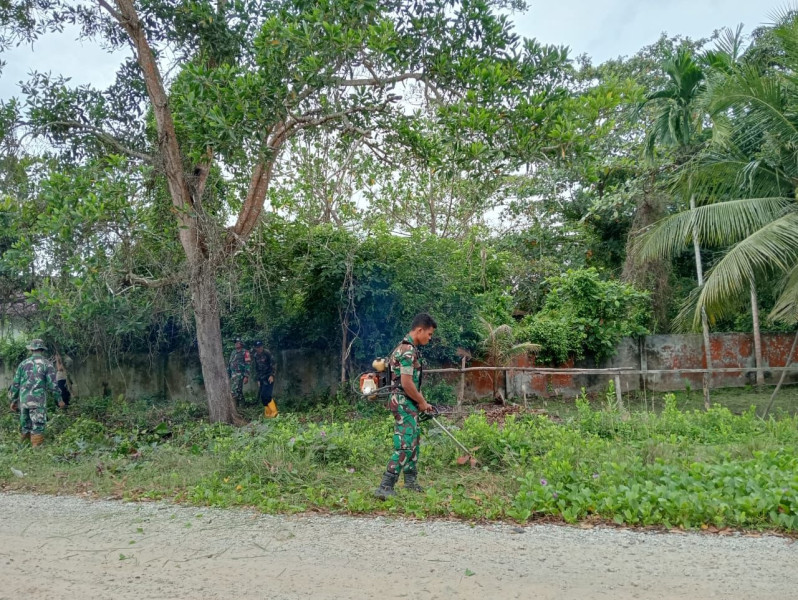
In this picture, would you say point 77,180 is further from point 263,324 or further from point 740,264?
point 740,264

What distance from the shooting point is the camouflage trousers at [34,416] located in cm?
1016

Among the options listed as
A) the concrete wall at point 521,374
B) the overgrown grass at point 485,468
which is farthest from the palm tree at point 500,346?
the overgrown grass at point 485,468

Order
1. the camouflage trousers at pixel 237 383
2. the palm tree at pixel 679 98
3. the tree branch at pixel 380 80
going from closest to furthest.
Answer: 1. the tree branch at pixel 380 80
2. the palm tree at pixel 679 98
3. the camouflage trousers at pixel 237 383

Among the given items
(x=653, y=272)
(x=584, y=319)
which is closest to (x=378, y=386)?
(x=584, y=319)

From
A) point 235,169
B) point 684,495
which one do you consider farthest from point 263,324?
point 684,495

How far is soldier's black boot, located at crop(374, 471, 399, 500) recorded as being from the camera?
19.7ft

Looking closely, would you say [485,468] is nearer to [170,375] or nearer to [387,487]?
[387,487]

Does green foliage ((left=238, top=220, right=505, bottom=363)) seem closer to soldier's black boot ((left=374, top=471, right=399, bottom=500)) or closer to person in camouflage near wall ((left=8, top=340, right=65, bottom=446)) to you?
person in camouflage near wall ((left=8, top=340, right=65, bottom=446))

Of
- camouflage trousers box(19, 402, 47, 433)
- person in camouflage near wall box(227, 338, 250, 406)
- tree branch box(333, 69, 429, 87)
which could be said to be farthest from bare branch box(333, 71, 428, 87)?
camouflage trousers box(19, 402, 47, 433)

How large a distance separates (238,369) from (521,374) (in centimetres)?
575

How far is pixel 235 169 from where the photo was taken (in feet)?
34.7

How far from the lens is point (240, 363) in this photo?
1298 centimetres

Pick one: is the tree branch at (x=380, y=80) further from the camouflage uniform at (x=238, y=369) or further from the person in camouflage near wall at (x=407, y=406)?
the camouflage uniform at (x=238, y=369)

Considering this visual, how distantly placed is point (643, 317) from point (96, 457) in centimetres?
1204
